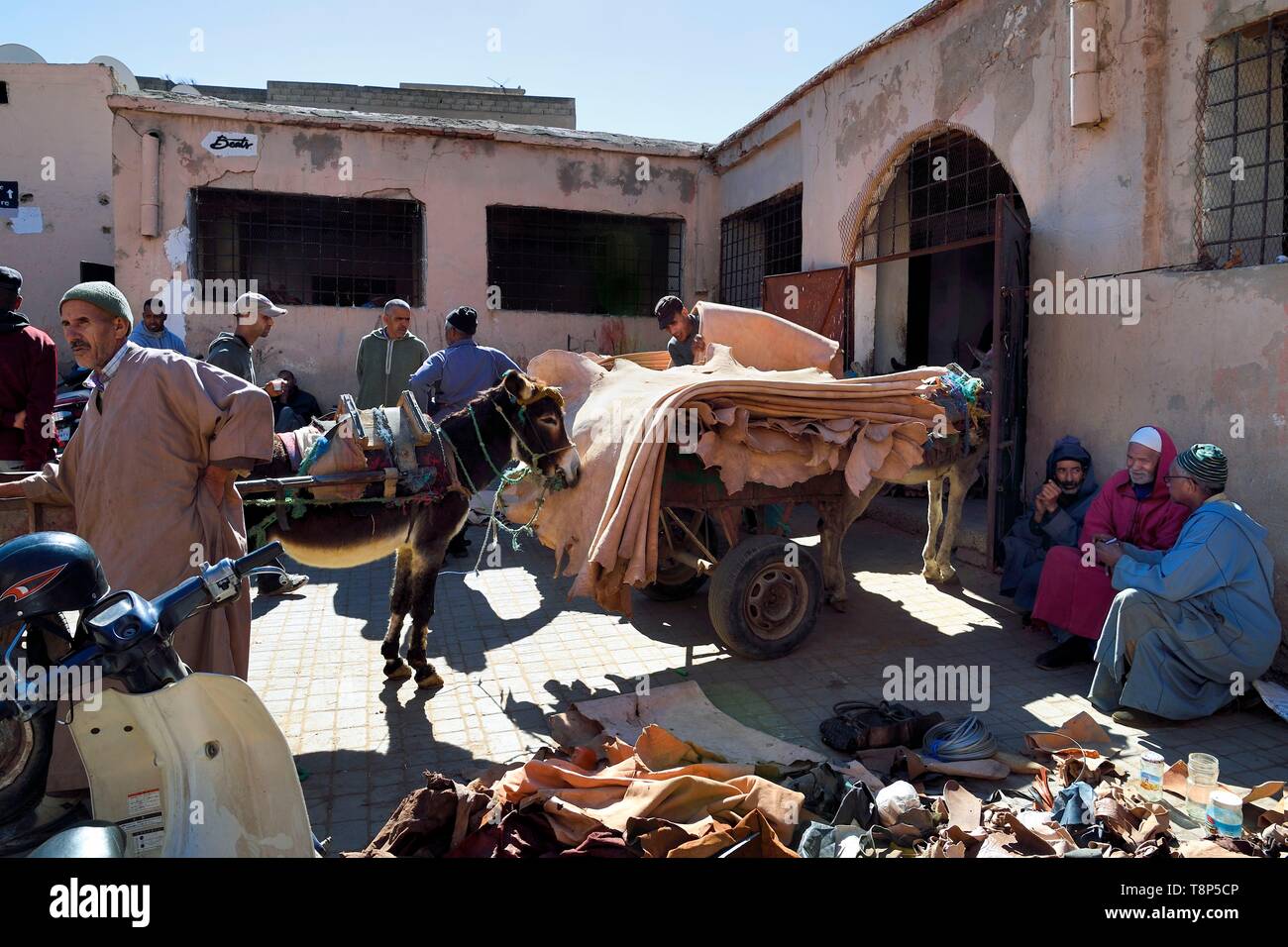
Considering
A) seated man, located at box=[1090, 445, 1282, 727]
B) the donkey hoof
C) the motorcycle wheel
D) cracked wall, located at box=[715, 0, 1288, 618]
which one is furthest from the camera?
cracked wall, located at box=[715, 0, 1288, 618]

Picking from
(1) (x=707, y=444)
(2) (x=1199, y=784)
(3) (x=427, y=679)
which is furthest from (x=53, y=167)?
(2) (x=1199, y=784)

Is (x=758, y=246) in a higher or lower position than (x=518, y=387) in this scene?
higher

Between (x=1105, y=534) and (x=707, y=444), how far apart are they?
2500 millimetres

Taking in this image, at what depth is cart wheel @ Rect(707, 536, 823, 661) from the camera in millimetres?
4895

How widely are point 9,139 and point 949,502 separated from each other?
12.7m

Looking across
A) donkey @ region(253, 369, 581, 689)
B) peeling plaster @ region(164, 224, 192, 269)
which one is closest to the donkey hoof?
donkey @ region(253, 369, 581, 689)

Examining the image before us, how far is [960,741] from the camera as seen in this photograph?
377 centimetres

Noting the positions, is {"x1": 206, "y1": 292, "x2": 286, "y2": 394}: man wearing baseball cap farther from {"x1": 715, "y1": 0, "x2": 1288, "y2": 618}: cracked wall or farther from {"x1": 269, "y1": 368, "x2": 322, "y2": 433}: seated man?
{"x1": 715, "y1": 0, "x2": 1288, "y2": 618}: cracked wall

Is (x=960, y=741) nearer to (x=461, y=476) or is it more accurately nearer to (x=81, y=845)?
(x=461, y=476)

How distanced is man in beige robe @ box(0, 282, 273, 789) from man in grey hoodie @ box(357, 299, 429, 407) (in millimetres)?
4196

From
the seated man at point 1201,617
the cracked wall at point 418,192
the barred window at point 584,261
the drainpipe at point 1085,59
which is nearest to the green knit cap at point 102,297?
the seated man at point 1201,617

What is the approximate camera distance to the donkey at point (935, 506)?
5.95 m

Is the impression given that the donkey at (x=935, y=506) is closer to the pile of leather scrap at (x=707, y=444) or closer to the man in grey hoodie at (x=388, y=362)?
the pile of leather scrap at (x=707, y=444)
